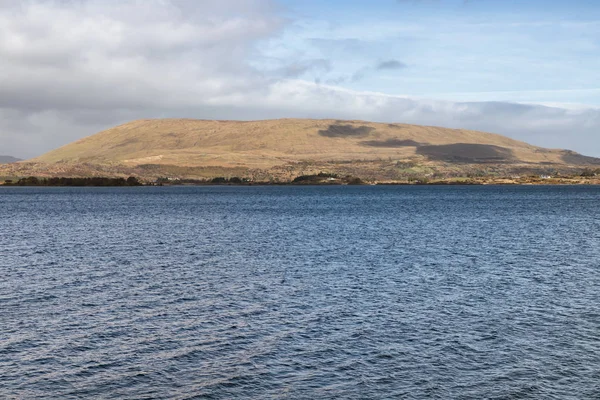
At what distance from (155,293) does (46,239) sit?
137 ft

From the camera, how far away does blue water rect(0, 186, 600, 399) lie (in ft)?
81.5

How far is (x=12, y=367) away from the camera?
2645 centimetres

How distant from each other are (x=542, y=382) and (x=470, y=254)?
38805mm

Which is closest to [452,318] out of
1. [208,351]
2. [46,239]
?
[208,351]

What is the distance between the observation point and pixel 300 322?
3381 centimetres

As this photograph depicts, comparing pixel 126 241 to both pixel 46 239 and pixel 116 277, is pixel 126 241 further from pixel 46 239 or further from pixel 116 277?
pixel 116 277

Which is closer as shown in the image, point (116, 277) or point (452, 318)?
point (452, 318)

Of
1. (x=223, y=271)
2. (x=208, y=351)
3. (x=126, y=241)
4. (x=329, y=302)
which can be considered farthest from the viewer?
(x=126, y=241)

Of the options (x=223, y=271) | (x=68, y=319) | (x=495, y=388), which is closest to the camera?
(x=495, y=388)

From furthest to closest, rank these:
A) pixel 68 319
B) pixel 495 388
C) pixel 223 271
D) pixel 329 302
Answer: pixel 223 271, pixel 329 302, pixel 68 319, pixel 495 388

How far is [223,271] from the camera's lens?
52.0 metres

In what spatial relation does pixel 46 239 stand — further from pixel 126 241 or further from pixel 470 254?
pixel 470 254

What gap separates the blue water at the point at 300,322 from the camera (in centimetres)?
2483

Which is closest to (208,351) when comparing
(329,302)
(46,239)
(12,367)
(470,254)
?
(12,367)
